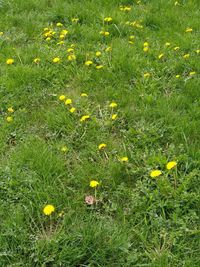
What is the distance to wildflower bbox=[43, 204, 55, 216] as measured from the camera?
2967 millimetres

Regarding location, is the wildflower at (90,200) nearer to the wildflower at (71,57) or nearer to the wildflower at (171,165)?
the wildflower at (171,165)

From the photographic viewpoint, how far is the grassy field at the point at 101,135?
2867 mm

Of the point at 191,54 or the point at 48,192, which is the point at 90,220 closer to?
the point at 48,192

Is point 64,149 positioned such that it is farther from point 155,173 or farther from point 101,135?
point 155,173

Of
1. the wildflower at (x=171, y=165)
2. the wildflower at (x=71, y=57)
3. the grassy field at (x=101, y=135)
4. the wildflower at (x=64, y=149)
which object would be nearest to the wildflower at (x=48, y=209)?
the grassy field at (x=101, y=135)

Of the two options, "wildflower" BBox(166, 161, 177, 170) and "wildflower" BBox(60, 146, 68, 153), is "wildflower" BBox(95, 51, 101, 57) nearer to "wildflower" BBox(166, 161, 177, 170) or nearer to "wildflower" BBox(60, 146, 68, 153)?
"wildflower" BBox(60, 146, 68, 153)

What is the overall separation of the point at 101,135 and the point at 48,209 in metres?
1.08

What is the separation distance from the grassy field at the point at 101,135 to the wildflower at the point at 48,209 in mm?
12

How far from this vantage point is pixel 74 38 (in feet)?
18.0

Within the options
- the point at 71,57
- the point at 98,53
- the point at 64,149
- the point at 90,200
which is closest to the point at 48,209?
the point at 90,200

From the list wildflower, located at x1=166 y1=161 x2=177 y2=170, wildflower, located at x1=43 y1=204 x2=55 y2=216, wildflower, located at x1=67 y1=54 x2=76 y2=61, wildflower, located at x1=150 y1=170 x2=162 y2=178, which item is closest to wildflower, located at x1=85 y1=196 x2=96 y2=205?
wildflower, located at x1=43 y1=204 x2=55 y2=216

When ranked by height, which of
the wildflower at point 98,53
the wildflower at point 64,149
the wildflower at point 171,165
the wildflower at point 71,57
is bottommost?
the wildflower at point 64,149

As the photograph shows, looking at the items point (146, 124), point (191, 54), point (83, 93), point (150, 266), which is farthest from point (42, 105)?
point (150, 266)

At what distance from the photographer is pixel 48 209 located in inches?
118
